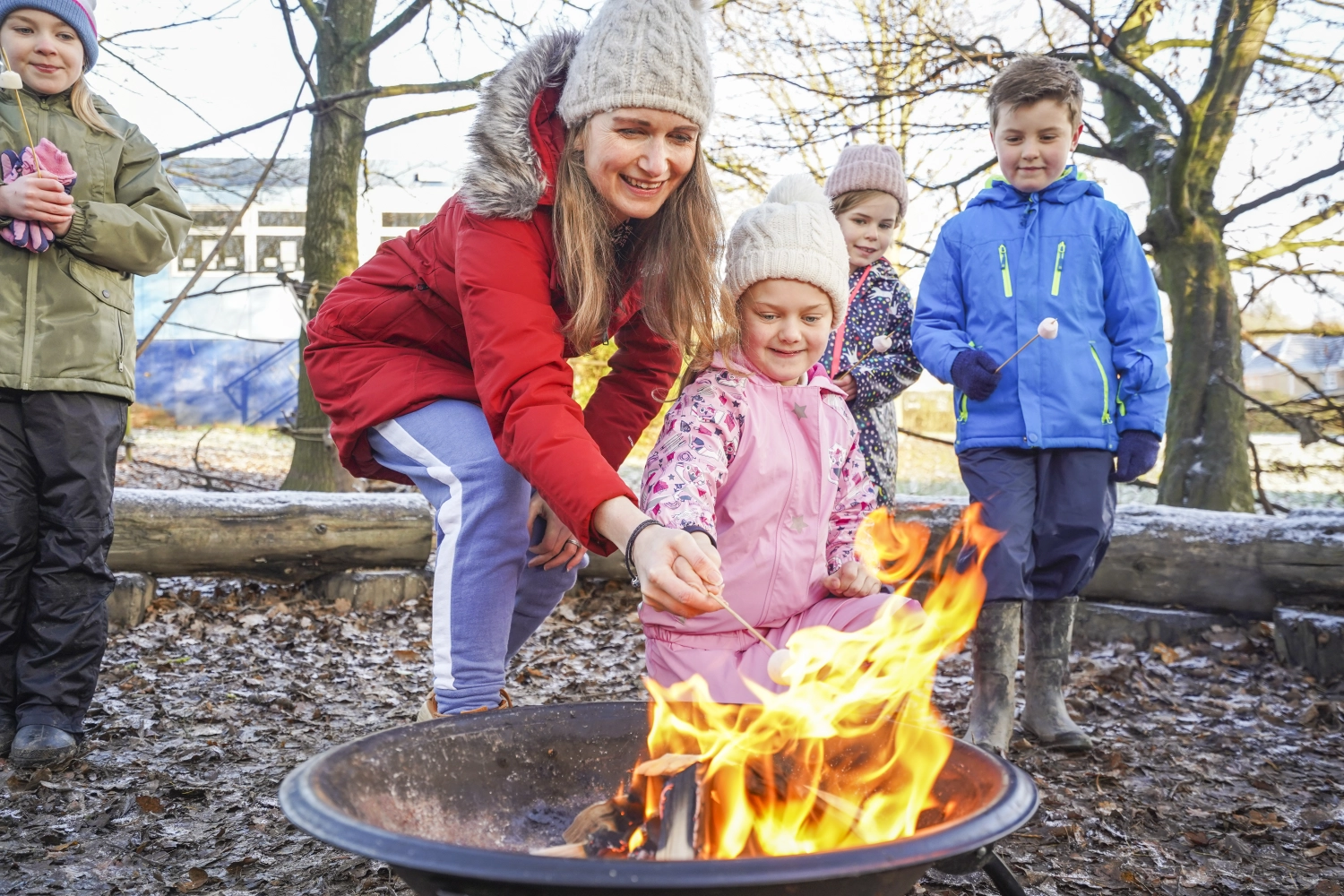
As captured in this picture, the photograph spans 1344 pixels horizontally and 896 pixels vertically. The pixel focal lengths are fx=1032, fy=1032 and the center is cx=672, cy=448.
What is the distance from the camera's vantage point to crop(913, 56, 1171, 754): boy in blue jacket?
3238 millimetres

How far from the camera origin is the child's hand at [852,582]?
2.33 meters

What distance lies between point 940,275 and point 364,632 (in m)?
3.20

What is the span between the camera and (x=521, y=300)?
2133 mm

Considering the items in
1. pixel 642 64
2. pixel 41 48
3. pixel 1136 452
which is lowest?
pixel 1136 452

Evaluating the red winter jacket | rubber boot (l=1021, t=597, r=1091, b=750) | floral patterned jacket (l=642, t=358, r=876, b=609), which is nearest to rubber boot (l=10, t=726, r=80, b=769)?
the red winter jacket

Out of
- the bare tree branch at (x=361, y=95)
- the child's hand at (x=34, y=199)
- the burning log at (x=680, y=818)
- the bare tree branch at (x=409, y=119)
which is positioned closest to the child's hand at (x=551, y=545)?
the burning log at (x=680, y=818)

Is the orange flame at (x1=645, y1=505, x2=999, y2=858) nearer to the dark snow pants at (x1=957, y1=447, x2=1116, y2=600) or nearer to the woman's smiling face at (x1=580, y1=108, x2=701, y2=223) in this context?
the woman's smiling face at (x1=580, y1=108, x2=701, y2=223)

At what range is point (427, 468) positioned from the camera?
2.26 m

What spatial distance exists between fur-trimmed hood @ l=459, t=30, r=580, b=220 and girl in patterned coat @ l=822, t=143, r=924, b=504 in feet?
5.21

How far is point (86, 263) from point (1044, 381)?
2999 mm

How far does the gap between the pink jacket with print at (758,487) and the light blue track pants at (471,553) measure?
0.30 m

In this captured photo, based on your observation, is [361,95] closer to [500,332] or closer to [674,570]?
[500,332]

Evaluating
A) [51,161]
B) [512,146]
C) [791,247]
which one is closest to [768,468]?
[791,247]

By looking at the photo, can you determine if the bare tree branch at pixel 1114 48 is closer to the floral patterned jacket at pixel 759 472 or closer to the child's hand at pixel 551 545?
the floral patterned jacket at pixel 759 472
